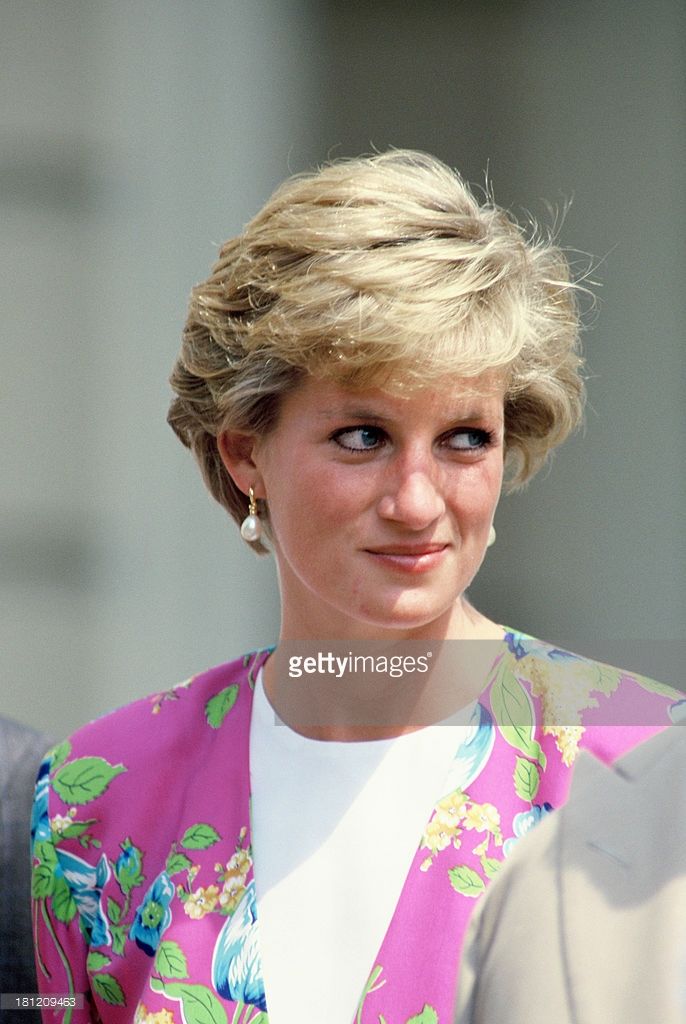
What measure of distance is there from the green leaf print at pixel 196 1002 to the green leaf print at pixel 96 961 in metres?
0.11

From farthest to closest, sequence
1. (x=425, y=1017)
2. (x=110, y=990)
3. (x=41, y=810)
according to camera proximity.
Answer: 1. (x=41, y=810)
2. (x=110, y=990)
3. (x=425, y=1017)

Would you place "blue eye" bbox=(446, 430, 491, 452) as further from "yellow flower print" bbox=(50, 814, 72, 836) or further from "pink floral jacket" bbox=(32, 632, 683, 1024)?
"yellow flower print" bbox=(50, 814, 72, 836)

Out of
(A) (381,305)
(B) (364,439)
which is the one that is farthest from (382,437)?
(A) (381,305)

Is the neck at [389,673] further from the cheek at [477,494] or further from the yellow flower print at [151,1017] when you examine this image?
the yellow flower print at [151,1017]

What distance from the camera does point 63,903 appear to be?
5.21 feet

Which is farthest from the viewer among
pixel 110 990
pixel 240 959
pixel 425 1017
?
pixel 110 990

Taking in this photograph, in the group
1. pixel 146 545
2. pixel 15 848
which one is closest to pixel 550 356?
pixel 15 848

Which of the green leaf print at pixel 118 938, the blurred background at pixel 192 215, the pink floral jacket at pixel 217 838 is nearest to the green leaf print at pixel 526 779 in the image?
the pink floral jacket at pixel 217 838

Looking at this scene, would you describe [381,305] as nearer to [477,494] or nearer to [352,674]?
[477,494]

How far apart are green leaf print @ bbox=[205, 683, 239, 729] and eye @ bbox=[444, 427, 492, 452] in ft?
1.43

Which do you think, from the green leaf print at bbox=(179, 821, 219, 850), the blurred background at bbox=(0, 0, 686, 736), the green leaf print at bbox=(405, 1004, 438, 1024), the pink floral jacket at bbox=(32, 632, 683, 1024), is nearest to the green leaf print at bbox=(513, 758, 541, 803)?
the pink floral jacket at bbox=(32, 632, 683, 1024)

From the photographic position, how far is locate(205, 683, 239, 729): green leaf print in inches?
64.1

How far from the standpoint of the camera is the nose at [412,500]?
4.40 ft

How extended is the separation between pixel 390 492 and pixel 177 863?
475 millimetres
